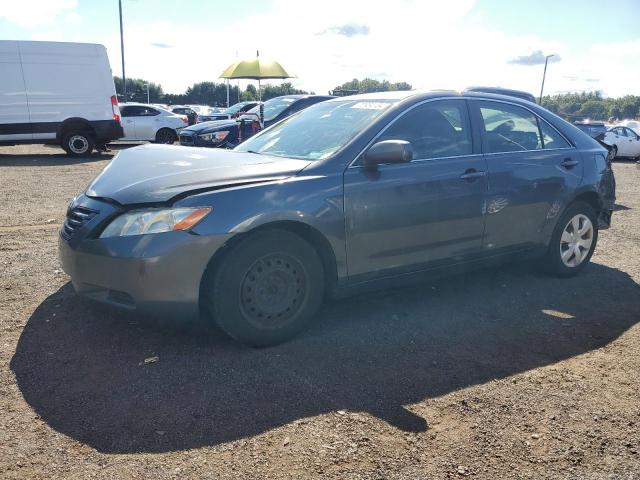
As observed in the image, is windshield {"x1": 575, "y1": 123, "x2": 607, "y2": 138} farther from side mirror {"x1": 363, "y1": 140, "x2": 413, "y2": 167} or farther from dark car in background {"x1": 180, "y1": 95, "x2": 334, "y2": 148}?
side mirror {"x1": 363, "y1": 140, "x2": 413, "y2": 167}

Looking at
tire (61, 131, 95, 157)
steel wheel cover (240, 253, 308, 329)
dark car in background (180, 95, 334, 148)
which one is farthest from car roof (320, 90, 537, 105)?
tire (61, 131, 95, 157)

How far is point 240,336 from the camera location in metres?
3.59

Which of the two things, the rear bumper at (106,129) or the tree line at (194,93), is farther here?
the tree line at (194,93)

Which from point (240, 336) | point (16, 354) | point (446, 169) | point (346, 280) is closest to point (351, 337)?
point (346, 280)

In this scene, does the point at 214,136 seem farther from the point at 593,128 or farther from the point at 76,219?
the point at 593,128

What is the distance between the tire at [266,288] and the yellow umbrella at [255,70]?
62.8 ft

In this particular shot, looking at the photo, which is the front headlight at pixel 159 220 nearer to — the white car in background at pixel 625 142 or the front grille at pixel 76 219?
the front grille at pixel 76 219

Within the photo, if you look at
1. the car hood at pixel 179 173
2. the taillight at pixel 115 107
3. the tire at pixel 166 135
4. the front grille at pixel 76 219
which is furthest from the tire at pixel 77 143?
the front grille at pixel 76 219

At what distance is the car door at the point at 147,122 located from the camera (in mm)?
19344

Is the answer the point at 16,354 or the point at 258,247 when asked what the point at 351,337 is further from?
the point at 16,354

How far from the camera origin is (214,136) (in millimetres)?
14195

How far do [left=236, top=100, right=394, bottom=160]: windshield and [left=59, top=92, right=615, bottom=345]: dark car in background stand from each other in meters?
0.02

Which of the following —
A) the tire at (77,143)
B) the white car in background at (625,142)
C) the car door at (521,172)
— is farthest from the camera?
the white car in background at (625,142)

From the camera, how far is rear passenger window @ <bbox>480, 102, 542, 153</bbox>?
185 inches
